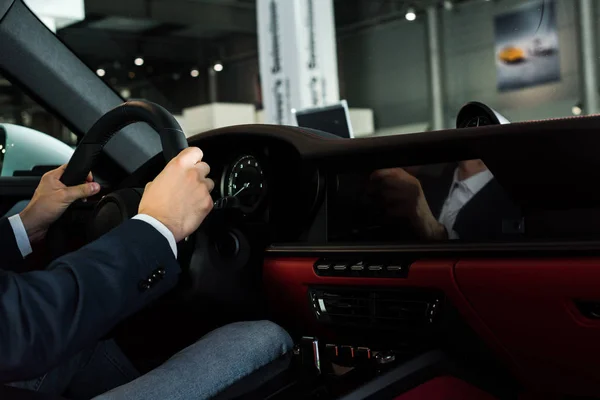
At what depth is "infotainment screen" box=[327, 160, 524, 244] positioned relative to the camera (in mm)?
1465

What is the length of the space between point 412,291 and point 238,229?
0.41 meters

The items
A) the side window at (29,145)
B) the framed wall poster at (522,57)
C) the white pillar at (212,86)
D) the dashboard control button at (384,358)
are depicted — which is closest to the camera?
the dashboard control button at (384,358)

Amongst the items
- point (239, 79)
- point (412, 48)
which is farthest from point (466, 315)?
point (239, 79)

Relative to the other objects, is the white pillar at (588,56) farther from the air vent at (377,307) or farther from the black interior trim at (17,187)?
the air vent at (377,307)

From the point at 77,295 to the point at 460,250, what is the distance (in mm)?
671

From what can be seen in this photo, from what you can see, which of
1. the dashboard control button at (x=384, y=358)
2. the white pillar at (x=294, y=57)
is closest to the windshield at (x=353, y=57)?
the white pillar at (x=294, y=57)

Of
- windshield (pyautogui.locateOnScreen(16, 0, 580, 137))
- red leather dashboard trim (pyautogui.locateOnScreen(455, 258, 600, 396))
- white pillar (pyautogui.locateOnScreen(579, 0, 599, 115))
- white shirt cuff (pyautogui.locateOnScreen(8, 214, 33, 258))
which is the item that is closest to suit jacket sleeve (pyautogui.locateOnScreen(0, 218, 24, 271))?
white shirt cuff (pyautogui.locateOnScreen(8, 214, 33, 258))

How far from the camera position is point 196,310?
1528mm

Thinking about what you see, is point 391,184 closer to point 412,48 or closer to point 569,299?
point 569,299

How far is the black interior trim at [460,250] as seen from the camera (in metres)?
1.10

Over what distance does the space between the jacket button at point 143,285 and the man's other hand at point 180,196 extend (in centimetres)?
9

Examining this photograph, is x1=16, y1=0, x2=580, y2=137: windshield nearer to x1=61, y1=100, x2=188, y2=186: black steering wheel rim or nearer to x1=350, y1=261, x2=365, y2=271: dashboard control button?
x1=350, y1=261, x2=365, y2=271: dashboard control button

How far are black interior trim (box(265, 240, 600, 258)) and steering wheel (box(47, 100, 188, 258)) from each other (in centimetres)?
37

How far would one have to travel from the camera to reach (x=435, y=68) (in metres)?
11.3
